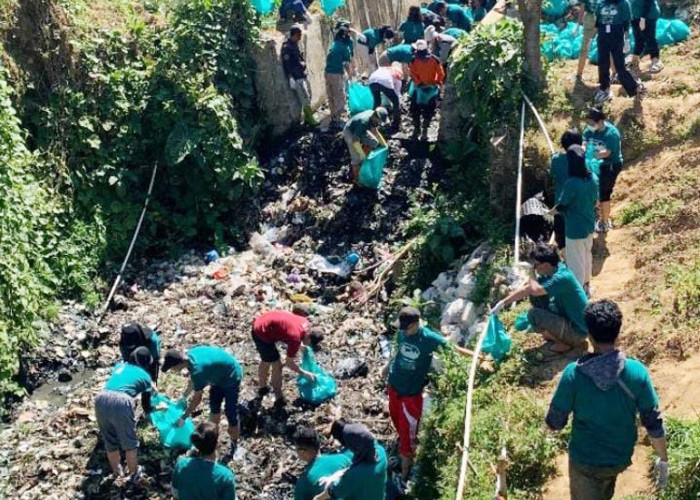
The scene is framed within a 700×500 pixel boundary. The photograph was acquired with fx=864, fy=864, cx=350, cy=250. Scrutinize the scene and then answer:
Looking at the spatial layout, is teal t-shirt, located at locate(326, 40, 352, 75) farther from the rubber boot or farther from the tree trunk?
the tree trunk

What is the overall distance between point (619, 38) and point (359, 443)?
720 cm

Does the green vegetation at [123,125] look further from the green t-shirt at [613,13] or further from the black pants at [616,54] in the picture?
the green t-shirt at [613,13]

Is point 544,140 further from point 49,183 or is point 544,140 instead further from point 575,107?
point 49,183

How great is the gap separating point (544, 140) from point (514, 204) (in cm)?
87

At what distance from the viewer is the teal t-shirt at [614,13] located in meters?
10.7

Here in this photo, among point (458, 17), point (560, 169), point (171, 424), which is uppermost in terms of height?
point (458, 17)

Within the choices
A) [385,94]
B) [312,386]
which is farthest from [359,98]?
[312,386]

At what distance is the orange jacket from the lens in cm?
1208

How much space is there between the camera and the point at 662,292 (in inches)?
319

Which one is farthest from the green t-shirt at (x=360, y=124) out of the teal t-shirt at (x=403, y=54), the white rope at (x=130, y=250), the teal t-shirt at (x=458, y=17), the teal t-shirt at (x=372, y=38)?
the teal t-shirt at (x=458, y=17)

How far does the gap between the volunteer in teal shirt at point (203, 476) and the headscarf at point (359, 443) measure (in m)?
0.96

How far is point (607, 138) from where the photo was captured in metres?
8.92

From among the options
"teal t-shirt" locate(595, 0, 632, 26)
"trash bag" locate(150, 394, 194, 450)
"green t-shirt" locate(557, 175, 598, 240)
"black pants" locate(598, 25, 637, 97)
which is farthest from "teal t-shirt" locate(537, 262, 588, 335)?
"teal t-shirt" locate(595, 0, 632, 26)

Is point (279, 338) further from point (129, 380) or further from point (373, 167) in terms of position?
point (373, 167)
